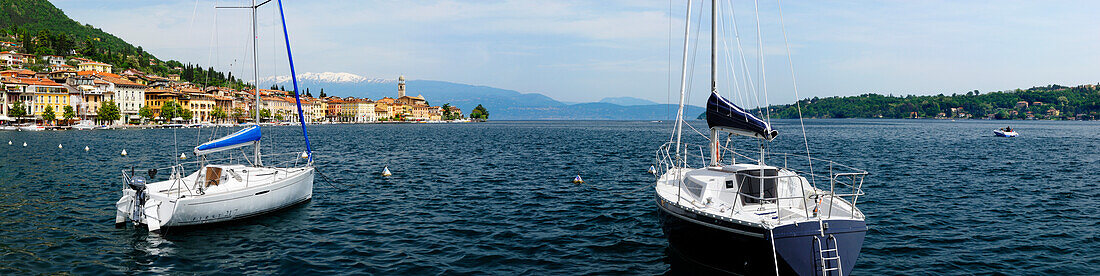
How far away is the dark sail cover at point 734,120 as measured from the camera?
1430cm

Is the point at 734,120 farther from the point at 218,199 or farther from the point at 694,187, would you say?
the point at 218,199

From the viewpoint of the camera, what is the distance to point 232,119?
558 ft

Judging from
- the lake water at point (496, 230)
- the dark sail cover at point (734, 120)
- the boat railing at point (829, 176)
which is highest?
the dark sail cover at point (734, 120)

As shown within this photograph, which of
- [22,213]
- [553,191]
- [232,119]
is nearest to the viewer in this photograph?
[22,213]

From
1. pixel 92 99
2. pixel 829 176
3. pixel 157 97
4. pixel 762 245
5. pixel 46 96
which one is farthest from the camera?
pixel 157 97

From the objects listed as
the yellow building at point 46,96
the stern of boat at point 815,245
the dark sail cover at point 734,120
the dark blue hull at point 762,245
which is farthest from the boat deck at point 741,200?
the yellow building at point 46,96

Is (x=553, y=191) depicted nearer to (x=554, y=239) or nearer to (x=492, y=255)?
(x=554, y=239)

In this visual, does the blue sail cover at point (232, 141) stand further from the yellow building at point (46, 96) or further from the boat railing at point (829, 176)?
the yellow building at point (46, 96)

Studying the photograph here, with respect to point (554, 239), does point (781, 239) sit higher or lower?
higher

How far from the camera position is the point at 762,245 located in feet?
37.2

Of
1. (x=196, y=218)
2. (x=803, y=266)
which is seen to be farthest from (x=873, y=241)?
(x=196, y=218)

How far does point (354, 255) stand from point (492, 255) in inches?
141

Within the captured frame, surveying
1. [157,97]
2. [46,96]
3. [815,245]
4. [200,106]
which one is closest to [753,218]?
[815,245]

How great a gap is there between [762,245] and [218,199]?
1522 centimetres
